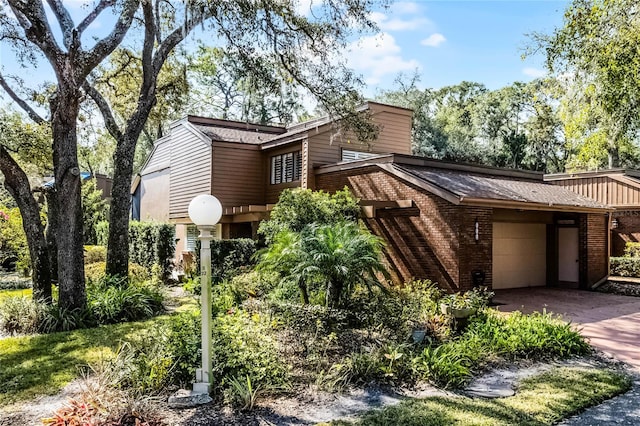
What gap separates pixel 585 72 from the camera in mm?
9141

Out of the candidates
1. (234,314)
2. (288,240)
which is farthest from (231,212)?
(234,314)

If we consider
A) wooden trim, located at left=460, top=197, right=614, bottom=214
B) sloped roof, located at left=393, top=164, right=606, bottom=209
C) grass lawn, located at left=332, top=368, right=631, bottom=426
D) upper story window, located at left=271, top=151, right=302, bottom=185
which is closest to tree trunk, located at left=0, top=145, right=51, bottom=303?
grass lawn, located at left=332, top=368, right=631, bottom=426

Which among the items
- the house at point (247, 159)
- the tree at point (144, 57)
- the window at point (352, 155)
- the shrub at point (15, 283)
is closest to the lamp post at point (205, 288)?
the tree at point (144, 57)

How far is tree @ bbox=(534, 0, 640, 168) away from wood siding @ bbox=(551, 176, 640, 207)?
8.30 meters

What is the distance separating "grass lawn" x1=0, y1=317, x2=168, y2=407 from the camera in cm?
575

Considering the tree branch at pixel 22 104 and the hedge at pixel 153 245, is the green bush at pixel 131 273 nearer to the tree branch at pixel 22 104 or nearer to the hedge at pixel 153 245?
the hedge at pixel 153 245

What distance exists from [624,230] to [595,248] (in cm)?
397

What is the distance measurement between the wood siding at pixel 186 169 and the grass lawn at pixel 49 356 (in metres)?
9.05

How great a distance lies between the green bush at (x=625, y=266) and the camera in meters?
15.7

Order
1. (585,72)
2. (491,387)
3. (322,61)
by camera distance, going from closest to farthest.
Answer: (491,387) → (585,72) → (322,61)

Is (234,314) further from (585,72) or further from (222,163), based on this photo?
(222,163)

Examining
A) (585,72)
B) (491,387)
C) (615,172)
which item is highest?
(585,72)

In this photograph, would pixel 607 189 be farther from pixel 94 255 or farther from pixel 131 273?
pixel 94 255

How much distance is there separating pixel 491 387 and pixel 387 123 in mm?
13009
